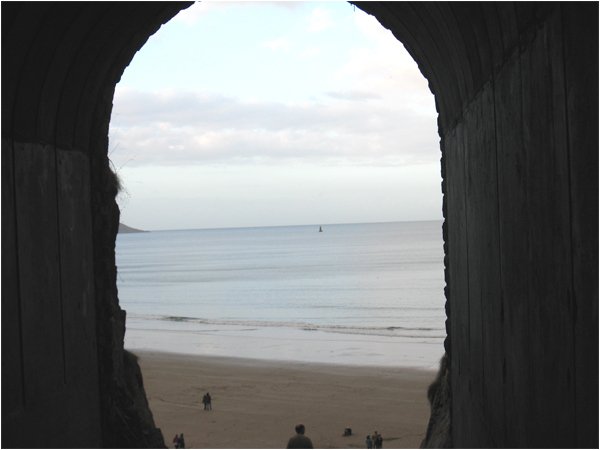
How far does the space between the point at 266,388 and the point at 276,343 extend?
31.0ft

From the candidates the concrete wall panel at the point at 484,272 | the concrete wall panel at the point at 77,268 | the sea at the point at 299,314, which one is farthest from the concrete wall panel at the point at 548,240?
the sea at the point at 299,314

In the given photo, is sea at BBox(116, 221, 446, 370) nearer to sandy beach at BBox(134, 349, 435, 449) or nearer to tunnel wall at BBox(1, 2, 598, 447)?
sandy beach at BBox(134, 349, 435, 449)

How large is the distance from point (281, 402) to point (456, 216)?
13.7 meters

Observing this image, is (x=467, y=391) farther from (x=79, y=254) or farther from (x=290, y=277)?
(x=290, y=277)

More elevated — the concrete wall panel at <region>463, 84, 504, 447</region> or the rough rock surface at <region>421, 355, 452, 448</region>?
the concrete wall panel at <region>463, 84, 504, 447</region>

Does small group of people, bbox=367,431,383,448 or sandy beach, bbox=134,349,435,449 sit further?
sandy beach, bbox=134,349,435,449

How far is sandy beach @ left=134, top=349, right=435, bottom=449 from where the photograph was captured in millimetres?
14539

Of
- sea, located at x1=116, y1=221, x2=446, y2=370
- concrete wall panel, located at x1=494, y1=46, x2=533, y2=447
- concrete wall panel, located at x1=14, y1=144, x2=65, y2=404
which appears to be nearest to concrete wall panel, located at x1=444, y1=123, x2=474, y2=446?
concrete wall panel, located at x1=494, y1=46, x2=533, y2=447

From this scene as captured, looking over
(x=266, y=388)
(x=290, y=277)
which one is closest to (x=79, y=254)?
(x=266, y=388)

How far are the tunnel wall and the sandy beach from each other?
8477 mm

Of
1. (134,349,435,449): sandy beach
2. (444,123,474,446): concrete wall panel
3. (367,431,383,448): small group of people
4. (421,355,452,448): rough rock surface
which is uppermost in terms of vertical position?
(444,123,474,446): concrete wall panel

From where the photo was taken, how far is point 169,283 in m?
61.5

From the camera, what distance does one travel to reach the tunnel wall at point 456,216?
8.14 ft

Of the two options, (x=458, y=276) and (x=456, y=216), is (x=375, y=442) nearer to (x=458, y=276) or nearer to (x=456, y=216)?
(x=458, y=276)
